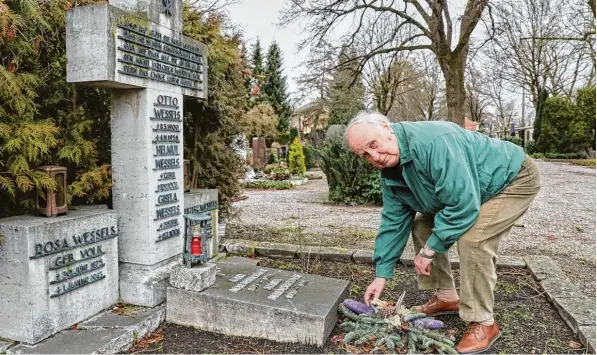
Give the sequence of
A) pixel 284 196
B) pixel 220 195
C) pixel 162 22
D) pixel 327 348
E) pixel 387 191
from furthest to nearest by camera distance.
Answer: pixel 284 196 → pixel 220 195 → pixel 162 22 → pixel 387 191 → pixel 327 348

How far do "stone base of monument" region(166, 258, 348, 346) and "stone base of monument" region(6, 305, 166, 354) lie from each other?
0.17m

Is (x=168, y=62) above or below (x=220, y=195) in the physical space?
above

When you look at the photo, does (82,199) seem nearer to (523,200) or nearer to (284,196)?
(523,200)

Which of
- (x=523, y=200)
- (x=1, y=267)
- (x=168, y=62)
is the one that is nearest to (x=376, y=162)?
(x=523, y=200)

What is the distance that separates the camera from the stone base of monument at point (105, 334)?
89.4 inches

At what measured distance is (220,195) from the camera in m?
4.84

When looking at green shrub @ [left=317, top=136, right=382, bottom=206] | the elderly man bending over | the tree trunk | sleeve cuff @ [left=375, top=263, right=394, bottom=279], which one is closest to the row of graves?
sleeve cuff @ [left=375, top=263, right=394, bottom=279]

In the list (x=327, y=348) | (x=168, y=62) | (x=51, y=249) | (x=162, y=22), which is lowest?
(x=327, y=348)

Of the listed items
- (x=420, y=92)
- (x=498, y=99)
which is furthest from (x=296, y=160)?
(x=498, y=99)

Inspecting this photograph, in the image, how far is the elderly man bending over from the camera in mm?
2268

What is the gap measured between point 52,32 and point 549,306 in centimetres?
400

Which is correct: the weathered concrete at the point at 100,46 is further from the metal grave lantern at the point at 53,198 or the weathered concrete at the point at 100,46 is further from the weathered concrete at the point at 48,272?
the weathered concrete at the point at 48,272

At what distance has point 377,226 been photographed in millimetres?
6418

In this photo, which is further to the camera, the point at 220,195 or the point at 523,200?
the point at 220,195
